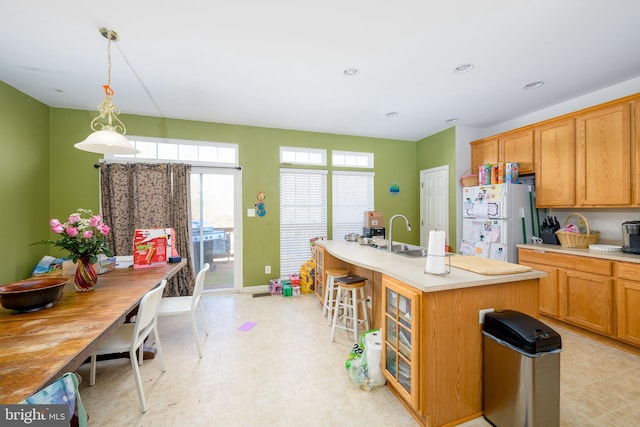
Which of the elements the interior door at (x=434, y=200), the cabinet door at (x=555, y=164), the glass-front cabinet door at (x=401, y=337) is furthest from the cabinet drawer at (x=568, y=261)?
the glass-front cabinet door at (x=401, y=337)

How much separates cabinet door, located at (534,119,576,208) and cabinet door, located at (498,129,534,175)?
0.26 feet

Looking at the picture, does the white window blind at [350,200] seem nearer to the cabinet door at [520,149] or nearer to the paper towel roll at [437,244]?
the cabinet door at [520,149]

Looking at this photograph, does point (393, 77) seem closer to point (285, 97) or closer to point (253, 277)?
point (285, 97)

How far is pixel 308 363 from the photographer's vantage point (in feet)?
7.45

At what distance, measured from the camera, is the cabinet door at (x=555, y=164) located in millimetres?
3053

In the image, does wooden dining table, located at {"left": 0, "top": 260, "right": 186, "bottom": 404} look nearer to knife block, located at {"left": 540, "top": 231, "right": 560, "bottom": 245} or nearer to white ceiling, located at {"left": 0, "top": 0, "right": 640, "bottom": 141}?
white ceiling, located at {"left": 0, "top": 0, "right": 640, "bottom": 141}

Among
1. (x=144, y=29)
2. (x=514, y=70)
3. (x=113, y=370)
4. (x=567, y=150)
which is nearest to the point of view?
(x=144, y=29)

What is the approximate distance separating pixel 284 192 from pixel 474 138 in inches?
137

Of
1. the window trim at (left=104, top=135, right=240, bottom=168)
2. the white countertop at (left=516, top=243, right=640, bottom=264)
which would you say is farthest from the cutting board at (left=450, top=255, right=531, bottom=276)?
the window trim at (left=104, top=135, right=240, bottom=168)

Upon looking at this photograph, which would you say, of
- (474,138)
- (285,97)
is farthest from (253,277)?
(474,138)

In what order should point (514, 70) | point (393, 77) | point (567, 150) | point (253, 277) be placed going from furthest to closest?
point (253, 277)
point (567, 150)
point (393, 77)
point (514, 70)

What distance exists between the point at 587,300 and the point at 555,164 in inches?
64.6

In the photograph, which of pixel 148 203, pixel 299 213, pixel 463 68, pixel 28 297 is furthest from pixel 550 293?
pixel 148 203

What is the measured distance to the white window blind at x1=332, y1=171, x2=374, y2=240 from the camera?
477 centimetres
